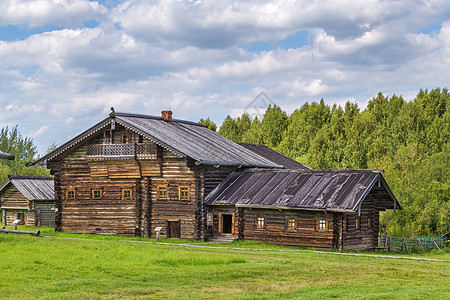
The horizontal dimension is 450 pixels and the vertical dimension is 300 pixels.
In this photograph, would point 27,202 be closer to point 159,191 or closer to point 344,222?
point 159,191

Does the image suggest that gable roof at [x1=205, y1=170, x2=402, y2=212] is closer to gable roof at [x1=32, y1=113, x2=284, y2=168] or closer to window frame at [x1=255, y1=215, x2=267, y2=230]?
window frame at [x1=255, y1=215, x2=267, y2=230]

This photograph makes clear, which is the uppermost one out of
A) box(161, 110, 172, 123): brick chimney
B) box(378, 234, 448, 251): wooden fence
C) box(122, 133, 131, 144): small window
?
box(161, 110, 172, 123): brick chimney

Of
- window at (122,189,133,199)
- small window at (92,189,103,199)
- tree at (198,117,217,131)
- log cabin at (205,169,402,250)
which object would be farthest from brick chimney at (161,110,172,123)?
tree at (198,117,217,131)

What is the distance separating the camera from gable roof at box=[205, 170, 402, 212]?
34156mm

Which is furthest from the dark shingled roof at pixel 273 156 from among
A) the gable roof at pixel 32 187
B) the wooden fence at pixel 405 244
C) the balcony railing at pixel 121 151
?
the gable roof at pixel 32 187

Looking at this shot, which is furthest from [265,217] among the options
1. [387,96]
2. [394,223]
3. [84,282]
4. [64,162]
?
[387,96]

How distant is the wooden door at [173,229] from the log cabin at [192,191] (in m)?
0.07

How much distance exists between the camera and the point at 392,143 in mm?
76125

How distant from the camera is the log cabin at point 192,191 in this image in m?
35.3

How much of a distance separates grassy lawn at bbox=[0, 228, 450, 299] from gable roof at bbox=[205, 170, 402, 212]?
5.84m

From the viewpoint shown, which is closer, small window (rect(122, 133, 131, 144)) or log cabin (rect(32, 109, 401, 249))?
log cabin (rect(32, 109, 401, 249))

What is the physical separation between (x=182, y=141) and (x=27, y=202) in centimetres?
1818

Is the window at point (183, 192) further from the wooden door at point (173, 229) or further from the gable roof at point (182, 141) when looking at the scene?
the gable roof at point (182, 141)

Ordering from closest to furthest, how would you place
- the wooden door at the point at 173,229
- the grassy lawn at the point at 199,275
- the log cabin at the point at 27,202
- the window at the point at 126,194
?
the grassy lawn at the point at 199,275 → the wooden door at the point at 173,229 → the window at the point at 126,194 → the log cabin at the point at 27,202
